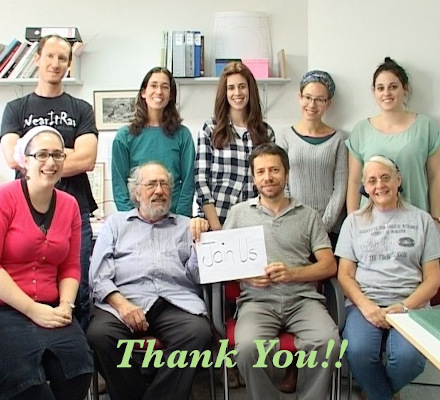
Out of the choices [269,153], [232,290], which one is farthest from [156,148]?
[232,290]

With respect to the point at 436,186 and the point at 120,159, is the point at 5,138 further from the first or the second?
the point at 436,186

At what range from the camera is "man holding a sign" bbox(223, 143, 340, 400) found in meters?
2.27

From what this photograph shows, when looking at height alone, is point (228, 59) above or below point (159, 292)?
above

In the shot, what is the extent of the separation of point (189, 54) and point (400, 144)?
5.57 ft

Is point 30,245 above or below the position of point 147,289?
above

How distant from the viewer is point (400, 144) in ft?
9.20

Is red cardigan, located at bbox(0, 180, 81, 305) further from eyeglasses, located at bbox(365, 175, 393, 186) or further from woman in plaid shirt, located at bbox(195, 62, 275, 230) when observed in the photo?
eyeglasses, located at bbox(365, 175, 393, 186)

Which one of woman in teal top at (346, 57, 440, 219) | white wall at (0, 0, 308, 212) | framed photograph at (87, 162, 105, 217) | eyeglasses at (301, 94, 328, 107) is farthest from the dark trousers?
white wall at (0, 0, 308, 212)

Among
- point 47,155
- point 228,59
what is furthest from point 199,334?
point 228,59

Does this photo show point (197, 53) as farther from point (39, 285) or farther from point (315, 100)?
point (39, 285)

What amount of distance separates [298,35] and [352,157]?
1.50m

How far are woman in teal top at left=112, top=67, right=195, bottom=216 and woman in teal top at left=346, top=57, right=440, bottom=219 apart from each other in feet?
2.84

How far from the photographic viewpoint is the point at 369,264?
2514 mm

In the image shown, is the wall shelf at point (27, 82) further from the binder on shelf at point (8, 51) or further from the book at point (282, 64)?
the book at point (282, 64)
